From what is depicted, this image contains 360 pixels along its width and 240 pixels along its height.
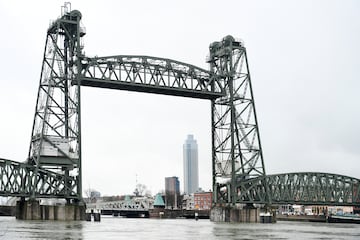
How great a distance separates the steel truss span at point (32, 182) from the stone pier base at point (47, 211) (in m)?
1.28

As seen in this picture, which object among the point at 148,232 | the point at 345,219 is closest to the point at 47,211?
the point at 148,232

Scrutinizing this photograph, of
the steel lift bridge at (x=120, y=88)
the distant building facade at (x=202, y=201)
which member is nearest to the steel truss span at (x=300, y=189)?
the steel lift bridge at (x=120, y=88)

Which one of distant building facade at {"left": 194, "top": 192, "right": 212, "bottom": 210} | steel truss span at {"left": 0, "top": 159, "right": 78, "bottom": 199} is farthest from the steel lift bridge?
distant building facade at {"left": 194, "top": 192, "right": 212, "bottom": 210}

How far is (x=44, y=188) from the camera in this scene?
6034 cm

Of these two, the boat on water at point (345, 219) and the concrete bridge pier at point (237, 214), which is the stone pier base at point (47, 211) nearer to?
the concrete bridge pier at point (237, 214)

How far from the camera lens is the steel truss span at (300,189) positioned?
70875mm

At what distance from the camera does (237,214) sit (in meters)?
67.9

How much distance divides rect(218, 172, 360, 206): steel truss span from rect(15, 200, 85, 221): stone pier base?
19440 millimetres

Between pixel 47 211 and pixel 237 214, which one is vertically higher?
pixel 47 211

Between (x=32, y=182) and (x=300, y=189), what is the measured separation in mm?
37656

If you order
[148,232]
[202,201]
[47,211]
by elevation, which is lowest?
[148,232]

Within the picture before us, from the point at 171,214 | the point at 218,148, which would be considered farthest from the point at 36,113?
the point at 171,214

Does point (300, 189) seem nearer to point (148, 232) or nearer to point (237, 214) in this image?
point (237, 214)

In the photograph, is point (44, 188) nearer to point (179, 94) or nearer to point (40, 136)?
point (40, 136)
